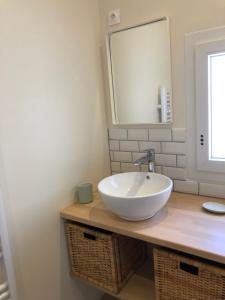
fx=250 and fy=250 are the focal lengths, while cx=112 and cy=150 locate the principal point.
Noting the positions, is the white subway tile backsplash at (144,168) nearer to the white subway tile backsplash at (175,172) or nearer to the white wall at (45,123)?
the white subway tile backsplash at (175,172)

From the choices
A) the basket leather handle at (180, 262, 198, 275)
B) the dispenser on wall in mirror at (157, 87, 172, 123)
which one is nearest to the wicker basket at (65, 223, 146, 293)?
the basket leather handle at (180, 262, 198, 275)

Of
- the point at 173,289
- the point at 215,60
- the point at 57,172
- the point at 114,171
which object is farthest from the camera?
the point at 114,171

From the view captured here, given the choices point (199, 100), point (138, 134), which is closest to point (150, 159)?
point (138, 134)

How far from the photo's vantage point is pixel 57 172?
4.41ft

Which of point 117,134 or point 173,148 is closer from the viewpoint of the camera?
point 173,148

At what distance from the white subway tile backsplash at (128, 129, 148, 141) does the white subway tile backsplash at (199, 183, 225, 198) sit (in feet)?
1.41

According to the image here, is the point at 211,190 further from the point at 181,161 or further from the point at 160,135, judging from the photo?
the point at 160,135

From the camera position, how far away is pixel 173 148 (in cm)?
144

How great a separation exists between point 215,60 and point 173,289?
1.08 m

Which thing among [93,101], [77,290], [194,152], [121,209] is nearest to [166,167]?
[194,152]

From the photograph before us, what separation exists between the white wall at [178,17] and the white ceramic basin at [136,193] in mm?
354

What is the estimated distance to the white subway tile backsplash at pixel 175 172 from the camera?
4.73ft

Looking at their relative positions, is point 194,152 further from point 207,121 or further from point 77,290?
point 77,290

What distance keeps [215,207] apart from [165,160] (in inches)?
15.6
